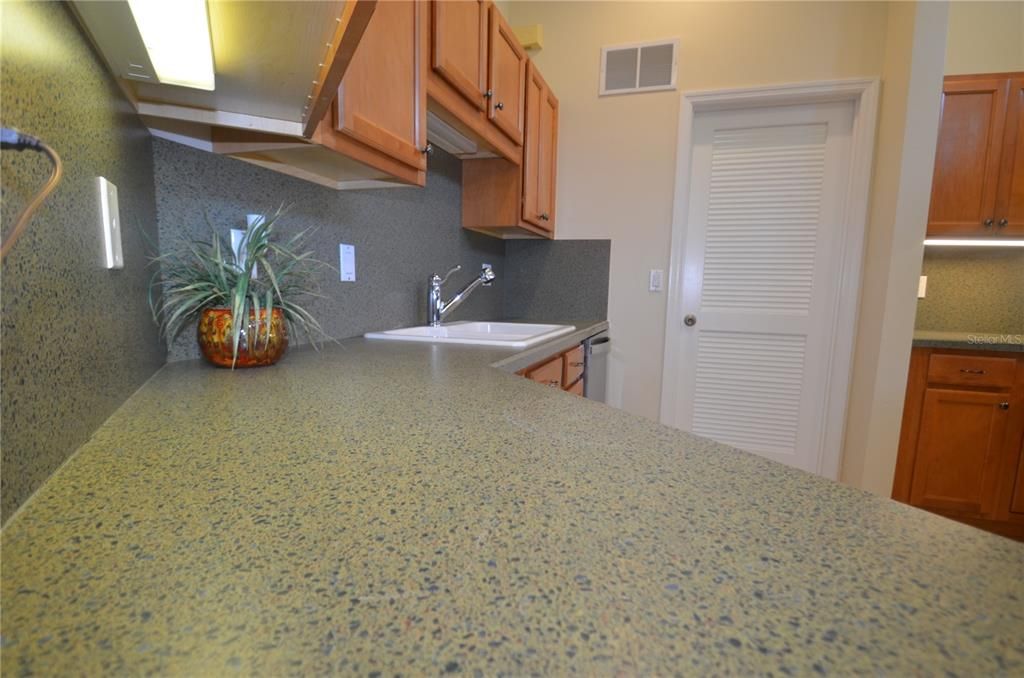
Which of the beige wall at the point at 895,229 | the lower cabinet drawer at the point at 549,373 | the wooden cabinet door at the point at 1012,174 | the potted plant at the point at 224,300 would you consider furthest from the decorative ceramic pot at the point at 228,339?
the wooden cabinet door at the point at 1012,174

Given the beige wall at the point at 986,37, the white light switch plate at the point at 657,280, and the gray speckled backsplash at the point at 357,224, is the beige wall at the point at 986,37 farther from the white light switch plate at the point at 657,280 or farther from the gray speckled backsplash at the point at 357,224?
the gray speckled backsplash at the point at 357,224

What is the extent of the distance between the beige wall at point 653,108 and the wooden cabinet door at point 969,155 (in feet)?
1.03

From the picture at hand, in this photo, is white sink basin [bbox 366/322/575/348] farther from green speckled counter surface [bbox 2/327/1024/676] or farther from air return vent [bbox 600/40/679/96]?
air return vent [bbox 600/40/679/96]

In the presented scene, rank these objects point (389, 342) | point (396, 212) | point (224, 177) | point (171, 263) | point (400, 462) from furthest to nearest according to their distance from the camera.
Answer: point (396, 212)
point (389, 342)
point (224, 177)
point (171, 263)
point (400, 462)

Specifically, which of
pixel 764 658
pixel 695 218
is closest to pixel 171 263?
pixel 764 658

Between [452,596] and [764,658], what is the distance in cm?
17

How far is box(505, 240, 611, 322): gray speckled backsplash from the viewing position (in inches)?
100

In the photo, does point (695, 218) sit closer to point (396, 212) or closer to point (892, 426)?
point (892, 426)

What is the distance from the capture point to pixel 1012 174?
2014mm

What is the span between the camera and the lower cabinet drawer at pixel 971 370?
1908mm

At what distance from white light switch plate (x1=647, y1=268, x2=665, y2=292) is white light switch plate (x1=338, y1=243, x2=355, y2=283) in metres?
1.63

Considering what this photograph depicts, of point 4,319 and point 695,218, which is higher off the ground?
point 695,218

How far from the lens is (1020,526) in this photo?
1968mm

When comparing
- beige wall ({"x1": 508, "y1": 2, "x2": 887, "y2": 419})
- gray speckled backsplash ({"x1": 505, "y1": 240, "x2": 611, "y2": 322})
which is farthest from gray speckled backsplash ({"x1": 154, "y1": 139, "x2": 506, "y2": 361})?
beige wall ({"x1": 508, "y1": 2, "x2": 887, "y2": 419})
